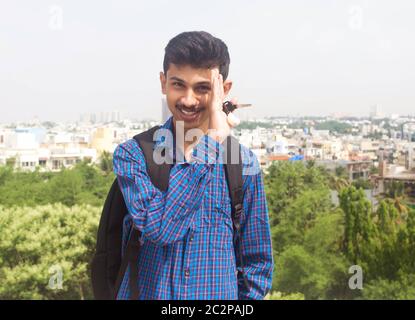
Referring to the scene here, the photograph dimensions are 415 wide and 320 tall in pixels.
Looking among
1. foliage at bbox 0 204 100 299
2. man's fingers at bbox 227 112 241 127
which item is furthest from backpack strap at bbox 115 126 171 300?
foliage at bbox 0 204 100 299

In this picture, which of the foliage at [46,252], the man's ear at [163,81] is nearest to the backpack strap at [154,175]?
the man's ear at [163,81]

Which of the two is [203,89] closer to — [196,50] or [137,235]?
[196,50]

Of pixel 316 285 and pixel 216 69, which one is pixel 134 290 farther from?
pixel 316 285

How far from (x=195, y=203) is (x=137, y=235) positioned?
0.11m

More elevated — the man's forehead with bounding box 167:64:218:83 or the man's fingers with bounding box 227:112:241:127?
the man's forehead with bounding box 167:64:218:83

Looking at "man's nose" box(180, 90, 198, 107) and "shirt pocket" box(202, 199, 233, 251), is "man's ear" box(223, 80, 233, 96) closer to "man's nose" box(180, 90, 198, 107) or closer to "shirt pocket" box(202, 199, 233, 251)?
"man's nose" box(180, 90, 198, 107)

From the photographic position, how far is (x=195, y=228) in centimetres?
69

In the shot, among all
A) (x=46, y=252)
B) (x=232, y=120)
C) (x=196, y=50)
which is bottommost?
(x=46, y=252)

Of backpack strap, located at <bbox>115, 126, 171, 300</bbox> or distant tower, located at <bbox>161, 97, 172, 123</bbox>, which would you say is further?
distant tower, located at <bbox>161, 97, 172, 123</bbox>

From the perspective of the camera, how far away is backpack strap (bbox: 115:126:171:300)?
0.68 meters

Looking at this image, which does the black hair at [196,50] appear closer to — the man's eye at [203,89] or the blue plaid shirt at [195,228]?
the man's eye at [203,89]

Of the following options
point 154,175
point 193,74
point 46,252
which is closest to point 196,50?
point 193,74
